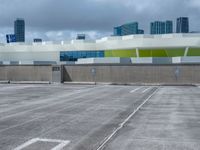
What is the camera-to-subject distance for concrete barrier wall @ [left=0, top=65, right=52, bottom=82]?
5056cm

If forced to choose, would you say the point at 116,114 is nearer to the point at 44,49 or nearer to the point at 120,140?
the point at 120,140

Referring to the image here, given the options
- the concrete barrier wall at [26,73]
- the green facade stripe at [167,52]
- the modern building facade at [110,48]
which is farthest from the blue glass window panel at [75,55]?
the concrete barrier wall at [26,73]

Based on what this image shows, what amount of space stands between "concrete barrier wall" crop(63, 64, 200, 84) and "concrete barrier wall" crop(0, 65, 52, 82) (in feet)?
9.17

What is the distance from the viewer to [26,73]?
5178cm

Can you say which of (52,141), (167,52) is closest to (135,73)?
(167,52)

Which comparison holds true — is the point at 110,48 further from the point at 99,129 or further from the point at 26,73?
the point at 99,129

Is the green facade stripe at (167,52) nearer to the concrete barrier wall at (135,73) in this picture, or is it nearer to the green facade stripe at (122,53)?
the green facade stripe at (122,53)

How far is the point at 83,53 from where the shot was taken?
9125cm

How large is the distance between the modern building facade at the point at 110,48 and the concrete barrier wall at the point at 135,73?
2165 cm

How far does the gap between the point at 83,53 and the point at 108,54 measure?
857 cm

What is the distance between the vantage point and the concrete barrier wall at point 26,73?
50562mm

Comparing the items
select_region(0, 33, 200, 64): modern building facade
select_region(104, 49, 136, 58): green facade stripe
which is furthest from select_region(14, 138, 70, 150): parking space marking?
select_region(104, 49, 136, 58): green facade stripe

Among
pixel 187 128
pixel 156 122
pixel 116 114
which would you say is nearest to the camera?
pixel 187 128

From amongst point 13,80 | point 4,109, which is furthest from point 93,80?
point 4,109
